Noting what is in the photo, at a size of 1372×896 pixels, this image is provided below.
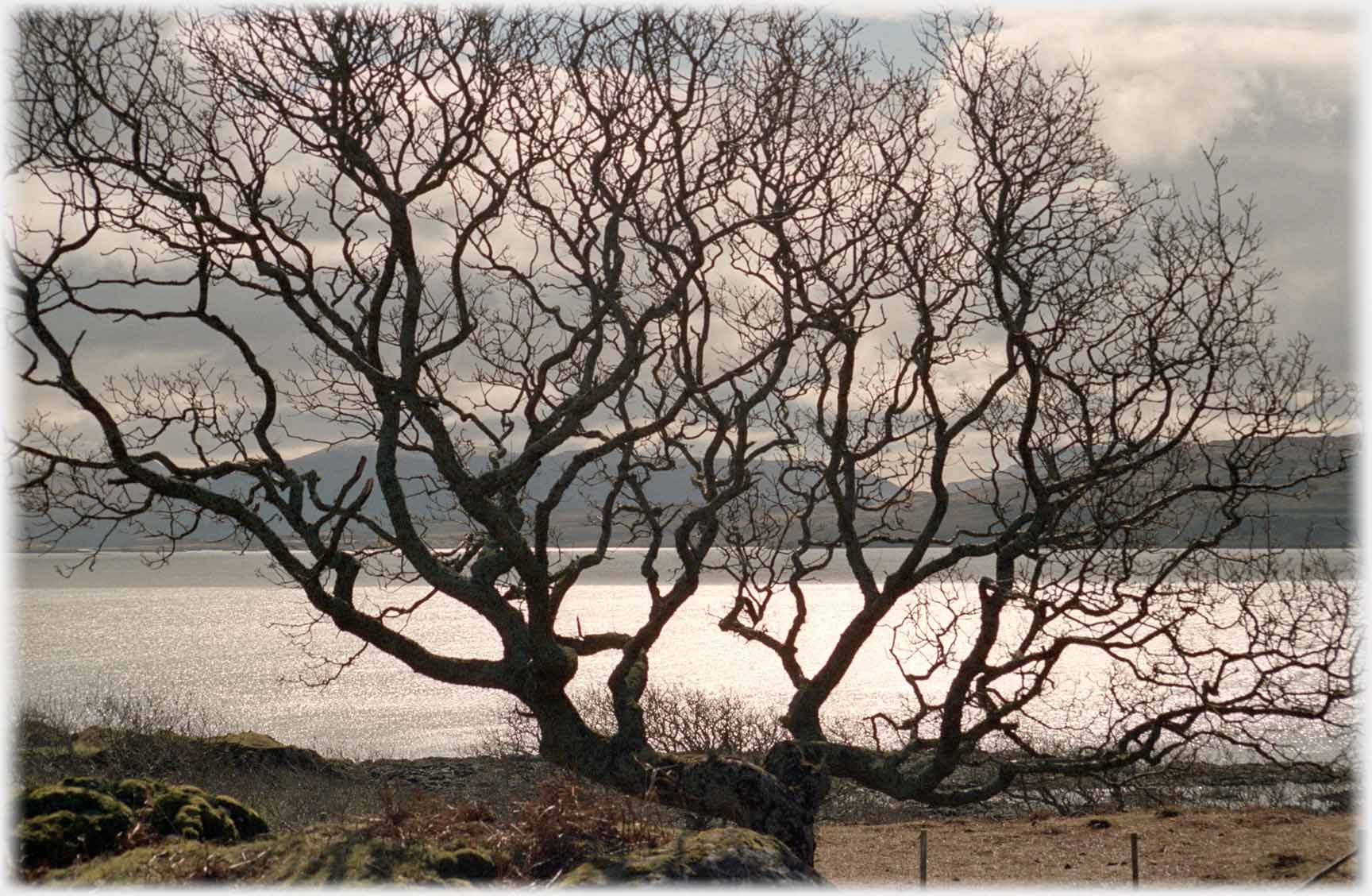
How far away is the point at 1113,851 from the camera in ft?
52.0

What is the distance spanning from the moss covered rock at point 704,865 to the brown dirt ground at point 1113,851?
17.1ft

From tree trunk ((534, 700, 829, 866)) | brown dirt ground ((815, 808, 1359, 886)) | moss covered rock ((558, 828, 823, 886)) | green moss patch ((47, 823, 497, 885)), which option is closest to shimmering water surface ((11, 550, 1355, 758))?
brown dirt ground ((815, 808, 1359, 886))

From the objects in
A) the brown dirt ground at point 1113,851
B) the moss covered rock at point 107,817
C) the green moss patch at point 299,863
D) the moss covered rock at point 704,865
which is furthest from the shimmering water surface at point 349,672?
the moss covered rock at point 704,865

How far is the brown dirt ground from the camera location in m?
13.4

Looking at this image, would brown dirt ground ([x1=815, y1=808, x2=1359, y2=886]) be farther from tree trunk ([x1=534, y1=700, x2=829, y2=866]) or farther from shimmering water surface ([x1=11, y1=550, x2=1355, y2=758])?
shimmering water surface ([x1=11, y1=550, x2=1355, y2=758])

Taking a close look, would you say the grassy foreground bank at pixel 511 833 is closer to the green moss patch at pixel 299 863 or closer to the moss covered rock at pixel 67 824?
the green moss patch at pixel 299 863

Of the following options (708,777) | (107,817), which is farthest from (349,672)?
(107,817)

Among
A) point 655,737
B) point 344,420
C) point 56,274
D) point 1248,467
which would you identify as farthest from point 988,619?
point 655,737

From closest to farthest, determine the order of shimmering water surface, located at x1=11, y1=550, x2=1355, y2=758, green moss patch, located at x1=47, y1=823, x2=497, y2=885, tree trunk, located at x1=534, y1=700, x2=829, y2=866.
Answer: green moss patch, located at x1=47, y1=823, x2=497, y2=885, tree trunk, located at x1=534, y1=700, x2=829, y2=866, shimmering water surface, located at x1=11, y1=550, x2=1355, y2=758

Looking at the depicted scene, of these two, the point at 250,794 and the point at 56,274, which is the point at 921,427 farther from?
the point at 250,794

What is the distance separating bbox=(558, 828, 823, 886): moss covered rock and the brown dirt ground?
5.22m

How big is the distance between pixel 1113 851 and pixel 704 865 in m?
9.94

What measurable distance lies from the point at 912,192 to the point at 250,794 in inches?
833

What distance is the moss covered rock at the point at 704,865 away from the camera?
25.5 ft
